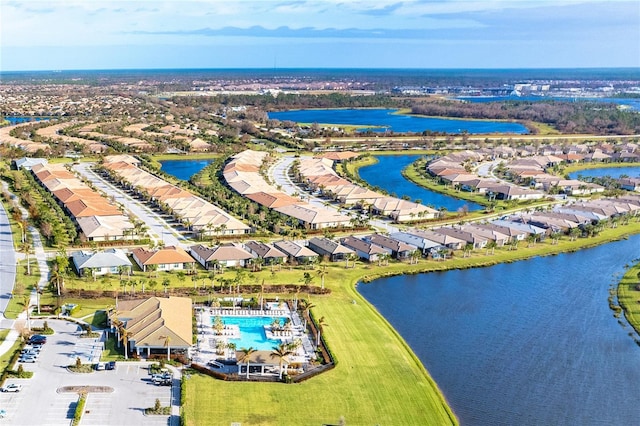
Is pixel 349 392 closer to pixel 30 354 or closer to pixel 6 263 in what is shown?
pixel 30 354

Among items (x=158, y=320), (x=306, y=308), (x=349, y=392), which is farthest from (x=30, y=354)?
(x=349, y=392)

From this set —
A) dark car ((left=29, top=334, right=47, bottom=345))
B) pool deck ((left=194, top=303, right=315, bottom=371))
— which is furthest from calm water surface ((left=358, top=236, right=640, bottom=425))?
dark car ((left=29, top=334, right=47, bottom=345))

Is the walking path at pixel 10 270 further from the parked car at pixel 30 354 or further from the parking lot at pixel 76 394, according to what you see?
the parking lot at pixel 76 394

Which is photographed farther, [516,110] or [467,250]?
[516,110]

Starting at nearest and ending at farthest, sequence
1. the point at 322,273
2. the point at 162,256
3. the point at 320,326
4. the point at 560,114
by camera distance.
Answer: the point at 320,326
the point at 322,273
the point at 162,256
the point at 560,114

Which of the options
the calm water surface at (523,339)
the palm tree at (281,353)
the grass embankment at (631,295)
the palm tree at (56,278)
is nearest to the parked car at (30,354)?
the palm tree at (56,278)

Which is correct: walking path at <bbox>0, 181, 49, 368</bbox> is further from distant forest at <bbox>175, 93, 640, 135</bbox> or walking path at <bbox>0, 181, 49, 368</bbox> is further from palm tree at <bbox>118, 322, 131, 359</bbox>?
distant forest at <bbox>175, 93, 640, 135</bbox>
